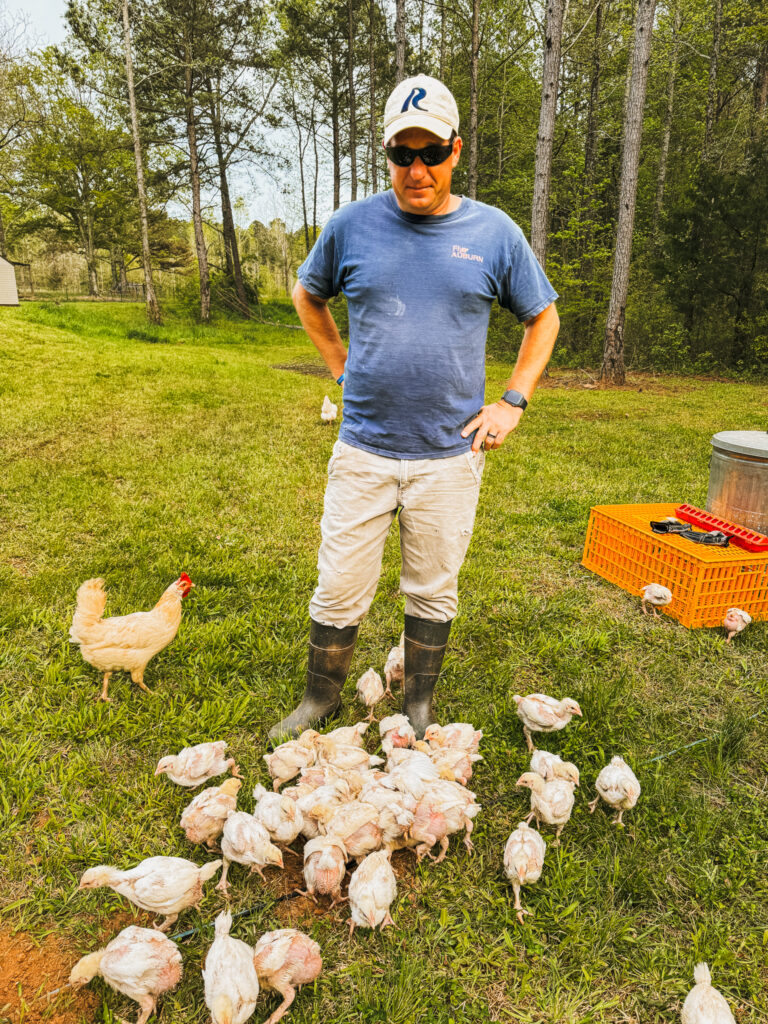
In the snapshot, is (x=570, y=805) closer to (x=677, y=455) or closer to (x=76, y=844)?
(x=76, y=844)

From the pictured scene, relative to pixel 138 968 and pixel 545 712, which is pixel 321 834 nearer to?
pixel 138 968

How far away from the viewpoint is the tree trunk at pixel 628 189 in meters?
11.7

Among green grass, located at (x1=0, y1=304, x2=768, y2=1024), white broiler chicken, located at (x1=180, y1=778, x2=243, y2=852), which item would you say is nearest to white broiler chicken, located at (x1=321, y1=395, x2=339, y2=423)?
green grass, located at (x1=0, y1=304, x2=768, y2=1024)

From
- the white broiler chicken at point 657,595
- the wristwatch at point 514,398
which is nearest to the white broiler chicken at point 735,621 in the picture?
the white broiler chicken at point 657,595

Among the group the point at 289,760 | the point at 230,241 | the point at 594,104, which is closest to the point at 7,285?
the point at 230,241

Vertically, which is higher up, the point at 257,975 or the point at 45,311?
the point at 45,311

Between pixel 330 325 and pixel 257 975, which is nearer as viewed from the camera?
pixel 257 975

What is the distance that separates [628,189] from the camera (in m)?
12.6

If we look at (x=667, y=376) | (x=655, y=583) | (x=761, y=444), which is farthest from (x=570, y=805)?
(x=667, y=376)

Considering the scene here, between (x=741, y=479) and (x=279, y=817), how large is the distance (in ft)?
12.3

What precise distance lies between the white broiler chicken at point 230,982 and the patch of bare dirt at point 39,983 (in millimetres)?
422

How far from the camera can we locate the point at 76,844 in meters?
2.21

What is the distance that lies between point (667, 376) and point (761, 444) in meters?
13.4

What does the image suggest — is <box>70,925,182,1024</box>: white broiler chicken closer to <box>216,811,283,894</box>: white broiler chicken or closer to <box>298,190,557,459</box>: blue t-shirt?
<box>216,811,283,894</box>: white broiler chicken
